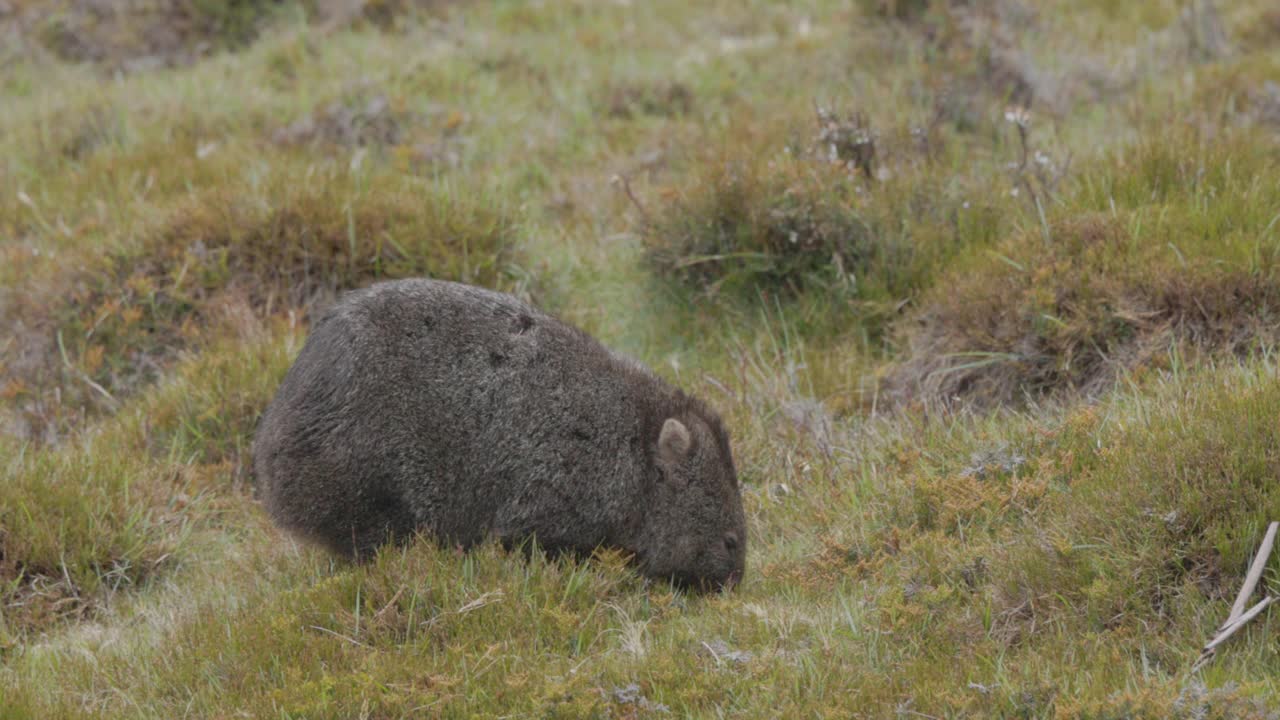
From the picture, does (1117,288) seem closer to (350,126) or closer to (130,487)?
(130,487)

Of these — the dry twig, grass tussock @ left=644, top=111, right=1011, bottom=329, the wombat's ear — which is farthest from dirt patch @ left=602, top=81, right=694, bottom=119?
the dry twig

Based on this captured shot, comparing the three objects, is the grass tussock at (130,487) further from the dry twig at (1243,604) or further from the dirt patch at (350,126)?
the dry twig at (1243,604)

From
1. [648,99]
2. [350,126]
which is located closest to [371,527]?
[350,126]

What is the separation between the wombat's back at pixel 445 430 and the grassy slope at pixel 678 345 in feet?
0.98

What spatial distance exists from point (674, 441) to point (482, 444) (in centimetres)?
89

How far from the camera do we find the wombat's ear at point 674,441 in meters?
5.80

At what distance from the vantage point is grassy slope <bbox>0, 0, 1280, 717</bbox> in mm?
4535

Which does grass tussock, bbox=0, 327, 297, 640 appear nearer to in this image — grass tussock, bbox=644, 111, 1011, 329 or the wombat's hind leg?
the wombat's hind leg

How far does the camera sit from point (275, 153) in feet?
30.3

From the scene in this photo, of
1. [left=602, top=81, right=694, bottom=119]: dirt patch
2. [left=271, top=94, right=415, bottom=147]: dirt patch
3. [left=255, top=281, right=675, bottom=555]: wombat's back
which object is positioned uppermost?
[left=271, top=94, right=415, bottom=147]: dirt patch

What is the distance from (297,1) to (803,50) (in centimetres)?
508

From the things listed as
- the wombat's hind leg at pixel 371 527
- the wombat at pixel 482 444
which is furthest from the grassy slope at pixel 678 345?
the wombat at pixel 482 444

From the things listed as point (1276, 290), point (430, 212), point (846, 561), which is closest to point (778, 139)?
point (430, 212)

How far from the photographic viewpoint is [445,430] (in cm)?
549
